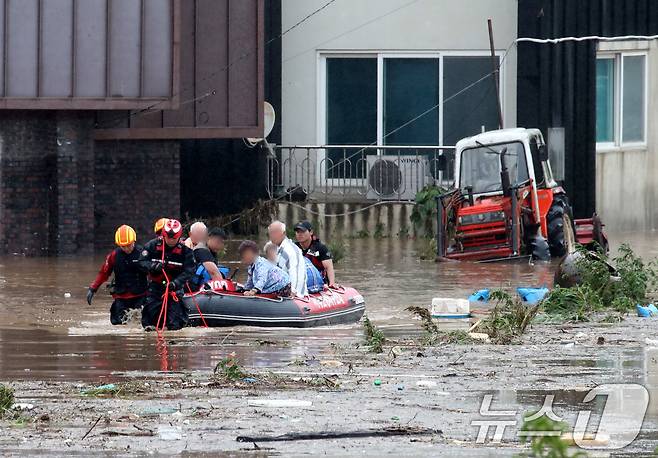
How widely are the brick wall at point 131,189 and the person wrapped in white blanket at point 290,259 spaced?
787 centimetres

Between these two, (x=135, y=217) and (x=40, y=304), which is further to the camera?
(x=135, y=217)

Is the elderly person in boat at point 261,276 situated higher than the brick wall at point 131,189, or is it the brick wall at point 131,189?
the brick wall at point 131,189

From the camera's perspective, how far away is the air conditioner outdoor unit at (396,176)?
26.5 meters

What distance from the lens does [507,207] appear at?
2217 centimetres

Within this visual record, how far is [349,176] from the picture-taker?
27203 mm

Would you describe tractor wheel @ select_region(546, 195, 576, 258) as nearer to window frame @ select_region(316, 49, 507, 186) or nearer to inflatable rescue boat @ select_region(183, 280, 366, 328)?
window frame @ select_region(316, 49, 507, 186)

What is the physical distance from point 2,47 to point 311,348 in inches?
373

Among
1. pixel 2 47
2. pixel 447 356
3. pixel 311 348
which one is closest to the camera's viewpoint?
pixel 447 356

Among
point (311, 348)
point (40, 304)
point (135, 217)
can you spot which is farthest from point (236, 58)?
point (311, 348)

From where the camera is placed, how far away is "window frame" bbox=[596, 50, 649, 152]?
88.6 ft

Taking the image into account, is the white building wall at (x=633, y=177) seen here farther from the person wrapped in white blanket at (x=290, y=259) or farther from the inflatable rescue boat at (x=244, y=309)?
the inflatable rescue boat at (x=244, y=309)

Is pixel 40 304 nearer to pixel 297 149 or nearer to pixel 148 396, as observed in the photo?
pixel 148 396

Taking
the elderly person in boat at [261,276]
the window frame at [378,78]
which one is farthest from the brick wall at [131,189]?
the elderly person in boat at [261,276]

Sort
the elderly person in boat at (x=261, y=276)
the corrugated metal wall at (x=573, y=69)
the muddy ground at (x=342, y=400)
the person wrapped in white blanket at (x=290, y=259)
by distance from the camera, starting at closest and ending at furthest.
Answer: the muddy ground at (x=342, y=400) < the elderly person in boat at (x=261, y=276) < the person wrapped in white blanket at (x=290, y=259) < the corrugated metal wall at (x=573, y=69)
